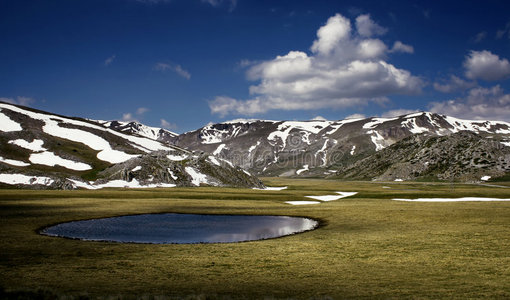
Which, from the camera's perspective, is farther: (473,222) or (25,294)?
(473,222)

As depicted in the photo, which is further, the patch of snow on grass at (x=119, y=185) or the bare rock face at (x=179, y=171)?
the bare rock face at (x=179, y=171)

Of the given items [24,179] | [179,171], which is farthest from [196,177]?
[24,179]

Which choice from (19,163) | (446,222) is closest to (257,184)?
(19,163)

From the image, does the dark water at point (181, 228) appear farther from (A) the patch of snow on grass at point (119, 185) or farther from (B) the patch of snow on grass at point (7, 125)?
(B) the patch of snow on grass at point (7, 125)

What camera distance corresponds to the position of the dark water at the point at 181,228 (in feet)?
120

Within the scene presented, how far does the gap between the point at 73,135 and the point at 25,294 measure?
626 ft

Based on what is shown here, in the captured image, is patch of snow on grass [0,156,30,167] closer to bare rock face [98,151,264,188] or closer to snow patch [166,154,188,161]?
bare rock face [98,151,264,188]

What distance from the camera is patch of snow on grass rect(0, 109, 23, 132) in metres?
165

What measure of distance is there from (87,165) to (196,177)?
4385 centimetres

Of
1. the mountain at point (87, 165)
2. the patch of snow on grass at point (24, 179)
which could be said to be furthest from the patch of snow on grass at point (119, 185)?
the patch of snow on grass at point (24, 179)

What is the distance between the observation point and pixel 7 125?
170750mm

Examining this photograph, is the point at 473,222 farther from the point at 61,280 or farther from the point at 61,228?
the point at 61,228

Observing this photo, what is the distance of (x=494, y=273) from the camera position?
71.3 feet

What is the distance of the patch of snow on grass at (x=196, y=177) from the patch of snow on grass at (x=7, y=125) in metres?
85.3
